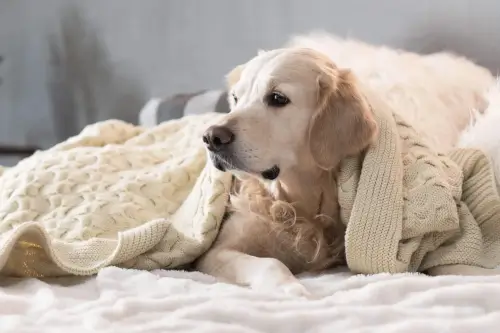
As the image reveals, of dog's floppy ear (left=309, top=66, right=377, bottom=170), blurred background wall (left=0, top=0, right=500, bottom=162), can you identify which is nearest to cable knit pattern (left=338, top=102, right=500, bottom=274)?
dog's floppy ear (left=309, top=66, right=377, bottom=170)

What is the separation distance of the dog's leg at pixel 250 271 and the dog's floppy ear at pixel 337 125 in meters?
0.22

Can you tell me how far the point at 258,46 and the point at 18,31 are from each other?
169 centimetres

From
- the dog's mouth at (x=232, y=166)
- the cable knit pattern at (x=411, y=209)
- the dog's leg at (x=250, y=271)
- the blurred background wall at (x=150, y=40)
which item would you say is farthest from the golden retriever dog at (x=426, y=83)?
the dog's leg at (x=250, y=271)

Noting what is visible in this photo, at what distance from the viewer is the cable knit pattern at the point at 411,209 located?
1160 mm

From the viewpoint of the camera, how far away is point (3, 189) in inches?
62.9

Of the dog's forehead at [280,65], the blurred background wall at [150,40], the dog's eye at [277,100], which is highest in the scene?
the dog's forehead at [280,65]

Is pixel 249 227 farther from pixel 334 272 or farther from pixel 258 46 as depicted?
pixel 258 46

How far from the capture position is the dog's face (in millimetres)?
1224

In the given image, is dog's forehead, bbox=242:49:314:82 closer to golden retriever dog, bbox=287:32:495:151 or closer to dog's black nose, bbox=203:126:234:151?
dog's black nose, bbox=203:126:234:151

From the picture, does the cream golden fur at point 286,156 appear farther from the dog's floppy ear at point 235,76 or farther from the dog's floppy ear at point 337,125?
the dog's floppy ear at point 235,76

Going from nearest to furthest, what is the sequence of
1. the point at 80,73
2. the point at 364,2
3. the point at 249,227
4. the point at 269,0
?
the point at 249,227 → the point at 364,2 → the point at 269,0 → the point at 80,73

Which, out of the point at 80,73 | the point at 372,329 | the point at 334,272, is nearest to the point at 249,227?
the point at 334,272

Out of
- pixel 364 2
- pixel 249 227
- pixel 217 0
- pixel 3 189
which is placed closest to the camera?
pixel 249 227

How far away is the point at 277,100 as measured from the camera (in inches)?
50.3
